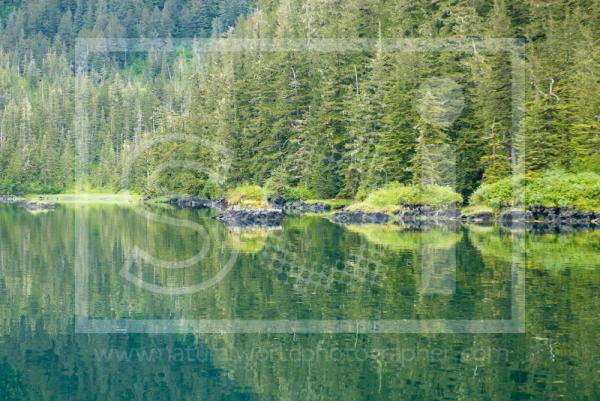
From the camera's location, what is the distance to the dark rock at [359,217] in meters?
63.3

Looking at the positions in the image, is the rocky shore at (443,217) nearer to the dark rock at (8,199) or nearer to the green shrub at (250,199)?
the green shrub at (250,199)

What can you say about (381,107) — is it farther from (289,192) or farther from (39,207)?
(39,207)

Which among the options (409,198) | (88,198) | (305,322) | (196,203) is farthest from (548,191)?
(88,198)

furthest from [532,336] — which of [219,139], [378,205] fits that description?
[219,139]

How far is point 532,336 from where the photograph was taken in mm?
20594

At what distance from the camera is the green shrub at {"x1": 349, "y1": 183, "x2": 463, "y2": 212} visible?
63.7m

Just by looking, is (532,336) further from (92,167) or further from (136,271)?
(92,167)

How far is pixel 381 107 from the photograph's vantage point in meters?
76.5

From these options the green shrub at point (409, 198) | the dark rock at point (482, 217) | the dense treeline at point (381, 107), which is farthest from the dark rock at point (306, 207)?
the dark rock at point (482, 217)

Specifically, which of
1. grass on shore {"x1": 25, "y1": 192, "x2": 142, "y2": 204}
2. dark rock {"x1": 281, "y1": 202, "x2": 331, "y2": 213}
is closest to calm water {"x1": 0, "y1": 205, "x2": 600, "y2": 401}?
dark rock {"x1": 281, "y1": 202, "x2": 331, "y2": 213}

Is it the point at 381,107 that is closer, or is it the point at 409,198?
the point at 409,198

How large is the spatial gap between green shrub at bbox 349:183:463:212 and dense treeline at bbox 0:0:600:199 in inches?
41.5

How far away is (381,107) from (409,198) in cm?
1483

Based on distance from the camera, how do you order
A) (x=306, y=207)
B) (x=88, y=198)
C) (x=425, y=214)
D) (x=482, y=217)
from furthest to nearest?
(x=88, y=198) < (x=306, y=207) < (x=425, y=214) < (x=482, y=217)
